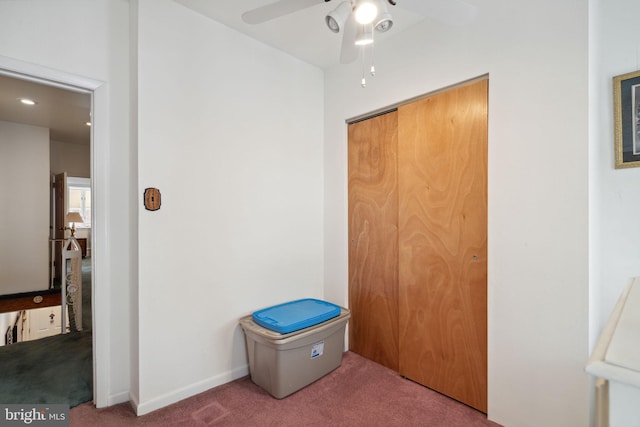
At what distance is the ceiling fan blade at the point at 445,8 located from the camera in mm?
1266

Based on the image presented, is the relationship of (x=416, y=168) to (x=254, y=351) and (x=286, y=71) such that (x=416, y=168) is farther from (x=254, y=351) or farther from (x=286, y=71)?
(x=254, y=351)

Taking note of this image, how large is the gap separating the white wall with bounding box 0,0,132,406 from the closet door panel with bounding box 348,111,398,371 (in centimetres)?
167

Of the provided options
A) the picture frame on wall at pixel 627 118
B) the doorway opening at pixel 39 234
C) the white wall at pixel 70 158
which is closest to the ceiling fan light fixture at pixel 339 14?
the picture frame on wall at pixel 627 118

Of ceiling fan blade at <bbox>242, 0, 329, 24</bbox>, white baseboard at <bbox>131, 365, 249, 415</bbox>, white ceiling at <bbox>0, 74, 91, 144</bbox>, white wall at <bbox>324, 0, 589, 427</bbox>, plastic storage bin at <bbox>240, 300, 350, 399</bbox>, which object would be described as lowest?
white baseboard at <bbox>131, 365, 249, 415</bbox>

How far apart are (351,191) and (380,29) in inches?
56.5

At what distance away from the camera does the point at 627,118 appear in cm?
142

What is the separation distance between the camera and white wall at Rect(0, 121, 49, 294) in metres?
4.27

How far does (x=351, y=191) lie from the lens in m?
2.57

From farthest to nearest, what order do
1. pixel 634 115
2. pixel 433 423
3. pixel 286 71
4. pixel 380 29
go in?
1. pixel 286 71
2. pixel 433 423
3. pixel 634 115
4. pixel 380 29

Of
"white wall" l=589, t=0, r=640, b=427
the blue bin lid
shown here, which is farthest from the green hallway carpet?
"white wall" l=589, t=0, r=640, b=427

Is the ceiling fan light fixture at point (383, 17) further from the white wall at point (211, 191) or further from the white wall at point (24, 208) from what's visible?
the white wall at point (24, 208)

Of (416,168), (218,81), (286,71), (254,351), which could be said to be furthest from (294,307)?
(286,71)

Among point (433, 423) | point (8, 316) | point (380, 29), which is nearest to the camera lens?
point (380, 29)

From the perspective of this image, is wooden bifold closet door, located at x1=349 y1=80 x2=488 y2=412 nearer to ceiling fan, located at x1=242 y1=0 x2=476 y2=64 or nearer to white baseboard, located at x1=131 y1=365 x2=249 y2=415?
ceiling fan, located at x1=242 y1=0 x2=476 y2=64
